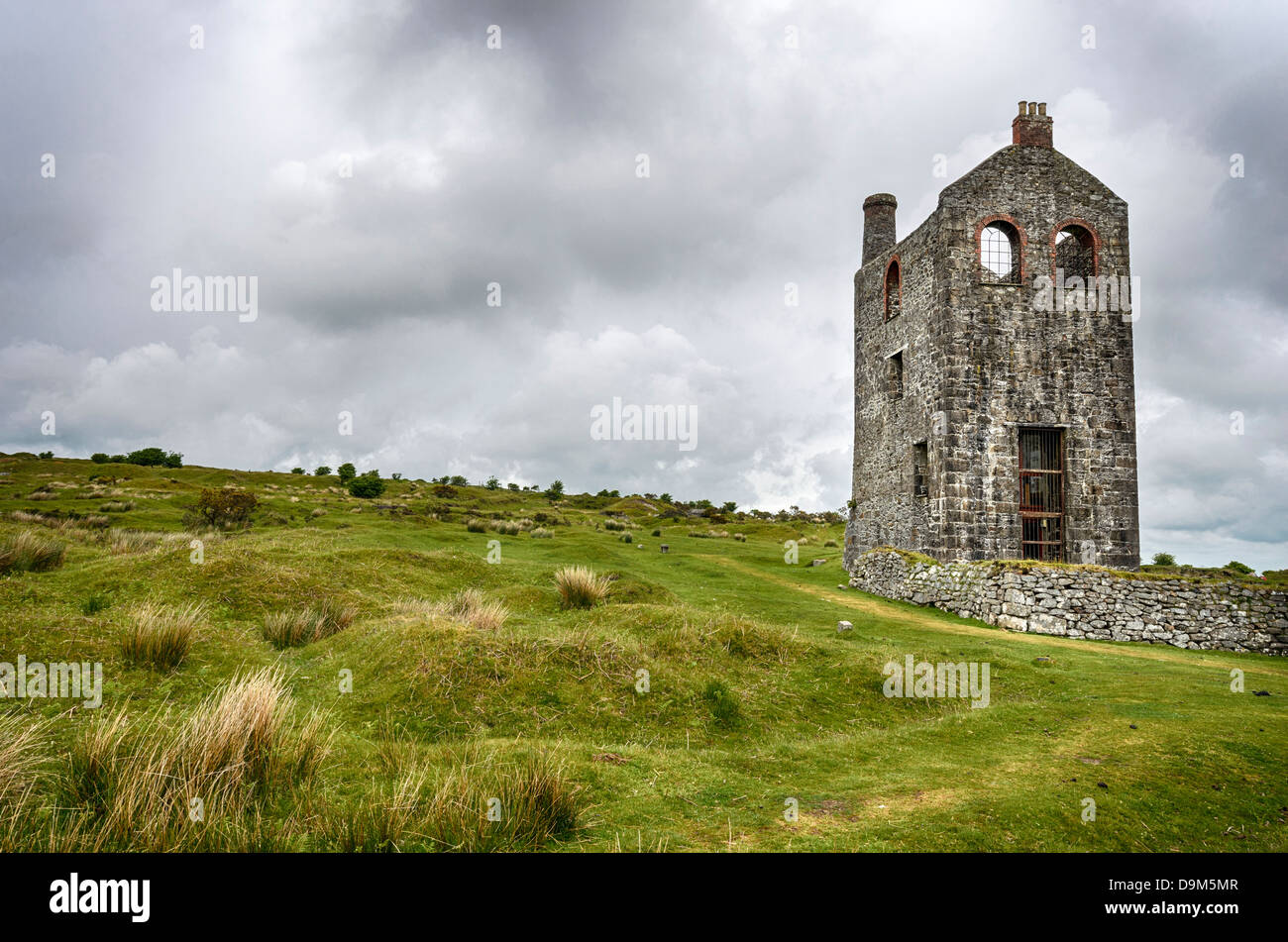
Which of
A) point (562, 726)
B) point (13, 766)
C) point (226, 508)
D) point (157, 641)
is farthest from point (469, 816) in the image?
point (226, 508)

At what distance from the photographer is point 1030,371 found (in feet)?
69.8

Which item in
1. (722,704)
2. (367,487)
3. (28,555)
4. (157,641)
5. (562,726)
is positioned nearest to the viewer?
(562,726)

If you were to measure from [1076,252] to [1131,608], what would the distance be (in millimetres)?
12657

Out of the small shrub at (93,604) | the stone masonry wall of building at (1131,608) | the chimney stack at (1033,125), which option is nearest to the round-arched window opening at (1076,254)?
the chimney stack at (1033,125)

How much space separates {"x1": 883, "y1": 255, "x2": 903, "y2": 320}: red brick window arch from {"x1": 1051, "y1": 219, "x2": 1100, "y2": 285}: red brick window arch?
5.26 meters

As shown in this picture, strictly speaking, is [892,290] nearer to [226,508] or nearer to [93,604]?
[93,604]

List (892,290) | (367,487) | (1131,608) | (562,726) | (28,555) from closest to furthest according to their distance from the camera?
(562,726) → (28,555) → (1131,608) → (892,290) → (367,487)

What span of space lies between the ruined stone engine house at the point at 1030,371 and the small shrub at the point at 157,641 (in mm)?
19217

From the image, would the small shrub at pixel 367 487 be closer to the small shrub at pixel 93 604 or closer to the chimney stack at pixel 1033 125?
the small shrub at pixel 93 604

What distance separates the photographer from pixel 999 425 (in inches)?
835

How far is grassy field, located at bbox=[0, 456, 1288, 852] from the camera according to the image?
15.9 ft
